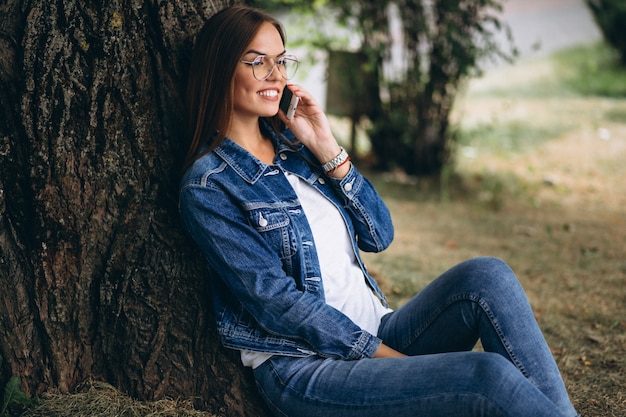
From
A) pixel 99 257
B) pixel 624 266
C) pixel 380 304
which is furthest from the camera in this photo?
pixel 624 266

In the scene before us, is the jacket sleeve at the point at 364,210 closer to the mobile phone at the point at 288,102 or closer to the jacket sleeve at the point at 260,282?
the mobile phone at the point at 288,102

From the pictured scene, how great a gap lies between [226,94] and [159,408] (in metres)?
1.12

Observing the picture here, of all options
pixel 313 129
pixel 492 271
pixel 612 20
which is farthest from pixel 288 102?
pixel 612 20

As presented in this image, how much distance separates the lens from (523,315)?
Answer: 2279 millimetres

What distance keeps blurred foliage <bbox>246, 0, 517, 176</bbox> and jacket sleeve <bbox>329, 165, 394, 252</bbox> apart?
130 inches

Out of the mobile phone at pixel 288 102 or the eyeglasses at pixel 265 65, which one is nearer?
the eyeglasses at pixel 265 65

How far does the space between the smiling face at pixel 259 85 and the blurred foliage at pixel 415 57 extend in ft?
10.8

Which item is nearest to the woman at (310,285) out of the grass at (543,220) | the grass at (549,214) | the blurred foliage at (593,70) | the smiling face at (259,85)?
the smiling face at (259,85)

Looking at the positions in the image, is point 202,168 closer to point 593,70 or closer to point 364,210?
point 364,210

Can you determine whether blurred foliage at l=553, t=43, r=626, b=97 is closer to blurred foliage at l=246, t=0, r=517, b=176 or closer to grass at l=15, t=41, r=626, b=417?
grass at l=15, t=41, r=626, b=417

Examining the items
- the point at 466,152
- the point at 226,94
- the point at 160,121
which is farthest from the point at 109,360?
the point at 466,152

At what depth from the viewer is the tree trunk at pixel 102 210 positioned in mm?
2258

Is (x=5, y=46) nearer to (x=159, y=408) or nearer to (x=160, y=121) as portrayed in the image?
(x=160, y=121)

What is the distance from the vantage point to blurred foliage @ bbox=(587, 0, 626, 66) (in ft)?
31.1
